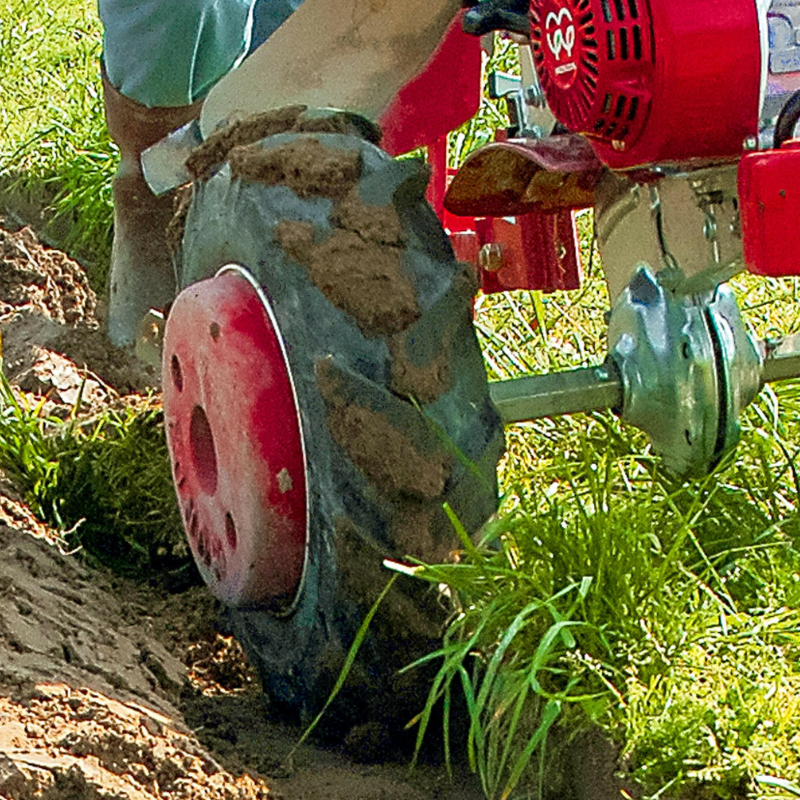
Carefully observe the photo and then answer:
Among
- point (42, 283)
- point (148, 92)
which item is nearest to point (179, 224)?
point (148, 92)

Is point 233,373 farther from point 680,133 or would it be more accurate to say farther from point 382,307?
point 680,133

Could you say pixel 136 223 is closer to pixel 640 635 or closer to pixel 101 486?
pixel 101 486

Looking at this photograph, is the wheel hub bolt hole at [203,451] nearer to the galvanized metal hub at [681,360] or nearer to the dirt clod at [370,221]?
the dirt clod at [370,221]

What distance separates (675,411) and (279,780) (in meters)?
0.64

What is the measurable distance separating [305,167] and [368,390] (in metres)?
0.29

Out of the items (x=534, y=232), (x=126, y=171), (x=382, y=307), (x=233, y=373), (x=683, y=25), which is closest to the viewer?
(x=683, y=25)

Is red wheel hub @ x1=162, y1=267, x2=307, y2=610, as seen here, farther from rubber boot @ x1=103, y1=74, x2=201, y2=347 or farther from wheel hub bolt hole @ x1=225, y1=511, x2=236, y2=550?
rubber boot @ x1=103, y1=74, x2=201, y2=347

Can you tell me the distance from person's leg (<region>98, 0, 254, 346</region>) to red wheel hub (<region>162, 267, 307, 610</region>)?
1253 millimetres

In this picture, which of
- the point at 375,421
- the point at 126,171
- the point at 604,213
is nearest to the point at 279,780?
the point at 375,421

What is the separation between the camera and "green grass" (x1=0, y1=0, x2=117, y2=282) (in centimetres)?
389

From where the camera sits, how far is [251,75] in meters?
2.15

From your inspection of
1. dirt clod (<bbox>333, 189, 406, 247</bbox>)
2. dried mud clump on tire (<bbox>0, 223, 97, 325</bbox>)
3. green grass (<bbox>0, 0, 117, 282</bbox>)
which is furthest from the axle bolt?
green grass (<bbox>0, 0, 117, 282</bbox>)

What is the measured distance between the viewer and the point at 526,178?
218 cm

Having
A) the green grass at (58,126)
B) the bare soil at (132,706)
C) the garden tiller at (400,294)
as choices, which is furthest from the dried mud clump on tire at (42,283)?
the garden tiller at (400,294)
